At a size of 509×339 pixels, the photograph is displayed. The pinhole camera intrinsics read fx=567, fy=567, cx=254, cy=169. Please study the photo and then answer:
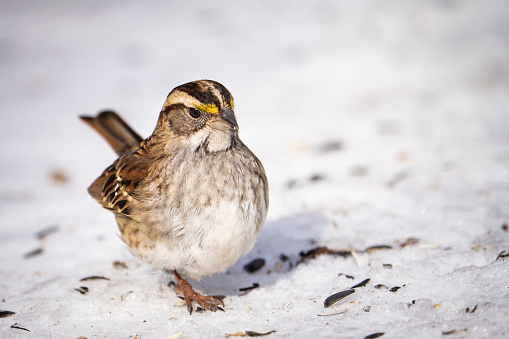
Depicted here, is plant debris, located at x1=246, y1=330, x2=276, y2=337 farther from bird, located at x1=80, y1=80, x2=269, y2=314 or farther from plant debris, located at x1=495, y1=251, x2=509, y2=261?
plant debris, located at x1=495, y1=251, x2=509, y2=261

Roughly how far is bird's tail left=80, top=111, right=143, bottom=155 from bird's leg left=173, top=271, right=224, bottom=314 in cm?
157

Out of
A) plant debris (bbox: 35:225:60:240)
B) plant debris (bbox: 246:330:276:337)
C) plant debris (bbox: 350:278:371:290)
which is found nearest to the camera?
plant debris (bbox: 246:330:276:337)

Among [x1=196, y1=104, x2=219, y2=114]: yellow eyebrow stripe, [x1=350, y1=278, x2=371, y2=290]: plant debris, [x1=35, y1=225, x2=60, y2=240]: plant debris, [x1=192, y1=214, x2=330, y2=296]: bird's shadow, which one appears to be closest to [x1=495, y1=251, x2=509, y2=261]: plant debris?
[x1=350, y1=278, x2=371, y2=290]: plant debris

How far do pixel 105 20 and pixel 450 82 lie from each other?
6924 millimetres

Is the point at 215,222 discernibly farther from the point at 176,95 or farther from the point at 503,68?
the point at 503,68

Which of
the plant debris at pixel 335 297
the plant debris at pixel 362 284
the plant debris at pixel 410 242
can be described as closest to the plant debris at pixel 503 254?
the plant debris at pixel 410 242

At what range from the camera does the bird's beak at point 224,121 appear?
3.59 m

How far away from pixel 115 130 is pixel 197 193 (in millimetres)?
1944

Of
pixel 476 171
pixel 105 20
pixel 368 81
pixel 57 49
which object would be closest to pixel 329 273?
pixel 476 171

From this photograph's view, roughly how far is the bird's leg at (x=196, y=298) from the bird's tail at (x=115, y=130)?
5.14ft

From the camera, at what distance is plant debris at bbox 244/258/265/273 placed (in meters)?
4.52

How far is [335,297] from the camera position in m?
3.74

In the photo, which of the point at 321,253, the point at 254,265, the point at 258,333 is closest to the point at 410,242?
the point at 321,253

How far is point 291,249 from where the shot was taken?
474 centimetres
